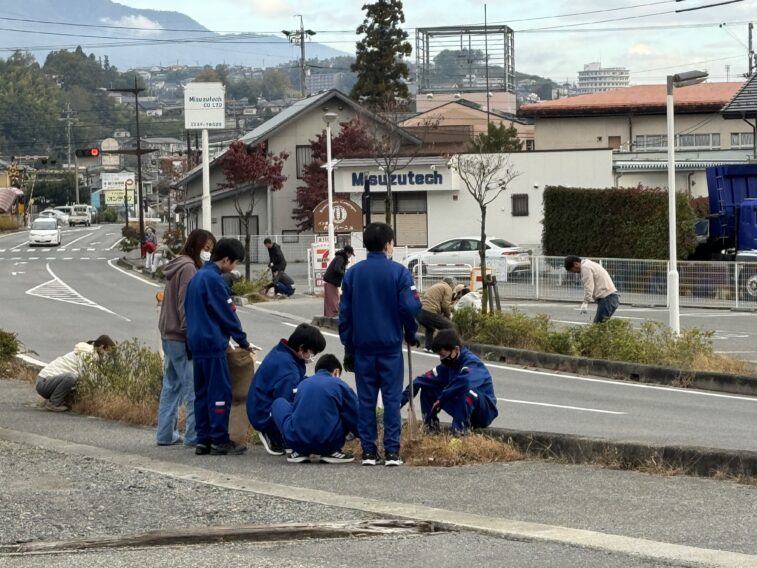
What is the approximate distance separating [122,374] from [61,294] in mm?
27881

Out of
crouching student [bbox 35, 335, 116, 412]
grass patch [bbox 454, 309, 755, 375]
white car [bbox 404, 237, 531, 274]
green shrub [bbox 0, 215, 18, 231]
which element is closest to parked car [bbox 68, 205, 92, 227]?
green shrub [bbox 0, 215, 18, 231]

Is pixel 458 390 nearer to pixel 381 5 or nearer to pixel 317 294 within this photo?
pixel 317 294

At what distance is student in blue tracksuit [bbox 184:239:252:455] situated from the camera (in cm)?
1054

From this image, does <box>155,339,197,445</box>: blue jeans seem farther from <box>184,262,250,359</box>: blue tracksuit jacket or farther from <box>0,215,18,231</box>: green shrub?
<box>0,215,18,231</box>: green shrub

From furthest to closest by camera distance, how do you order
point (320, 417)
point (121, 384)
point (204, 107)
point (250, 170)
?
1. point (250, 170)
2. point (204, 107)
3. point (121, 384)
4. point (320, 417)

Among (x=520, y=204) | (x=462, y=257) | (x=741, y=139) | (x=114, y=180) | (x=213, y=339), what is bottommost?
(x=213, y=339)

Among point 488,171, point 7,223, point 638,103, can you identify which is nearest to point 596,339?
point 488,171

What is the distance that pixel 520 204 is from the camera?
49969mm

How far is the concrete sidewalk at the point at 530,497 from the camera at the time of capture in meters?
7.21

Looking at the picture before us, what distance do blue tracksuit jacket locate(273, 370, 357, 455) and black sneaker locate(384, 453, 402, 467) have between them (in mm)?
409

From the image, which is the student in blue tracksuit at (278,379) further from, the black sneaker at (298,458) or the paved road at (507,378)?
the paved road at (507,378)

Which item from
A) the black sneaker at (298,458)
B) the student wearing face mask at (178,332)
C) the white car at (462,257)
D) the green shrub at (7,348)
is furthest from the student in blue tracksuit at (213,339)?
the white car at (462,257)

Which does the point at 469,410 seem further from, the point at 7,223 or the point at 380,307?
the point at 7,223

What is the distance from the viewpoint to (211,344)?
10.6m
